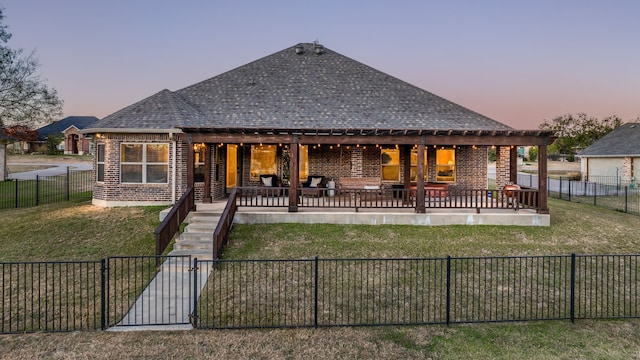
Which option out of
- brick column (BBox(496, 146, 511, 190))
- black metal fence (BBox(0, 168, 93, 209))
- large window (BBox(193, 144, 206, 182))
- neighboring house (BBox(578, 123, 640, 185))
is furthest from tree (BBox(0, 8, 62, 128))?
neighboring house (BBox(578, 123, 640, 185))

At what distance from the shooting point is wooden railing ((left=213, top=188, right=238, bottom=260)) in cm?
872

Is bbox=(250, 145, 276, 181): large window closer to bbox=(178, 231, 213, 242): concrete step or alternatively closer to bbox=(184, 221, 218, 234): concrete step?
bbox=(184, 221, 218, 234): concrete step

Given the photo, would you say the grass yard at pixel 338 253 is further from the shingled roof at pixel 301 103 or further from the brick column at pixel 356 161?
the brick column at pixel 356 161

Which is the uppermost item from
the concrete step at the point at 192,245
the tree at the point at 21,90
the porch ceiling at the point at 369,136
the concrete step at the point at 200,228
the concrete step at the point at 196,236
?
the tree at the point at 21,90

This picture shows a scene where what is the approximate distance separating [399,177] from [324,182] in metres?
3.73

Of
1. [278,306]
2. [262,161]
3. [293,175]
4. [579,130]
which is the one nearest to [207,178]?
[293,175]

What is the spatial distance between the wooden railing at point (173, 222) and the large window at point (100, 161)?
553cm

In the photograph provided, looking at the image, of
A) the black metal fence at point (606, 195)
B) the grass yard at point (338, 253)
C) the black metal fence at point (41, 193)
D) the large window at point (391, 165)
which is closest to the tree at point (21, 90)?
the black metal fence at point (41, 193)

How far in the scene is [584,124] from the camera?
201 ft

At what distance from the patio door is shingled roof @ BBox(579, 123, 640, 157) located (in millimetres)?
34054

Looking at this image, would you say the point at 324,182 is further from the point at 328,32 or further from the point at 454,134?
the point at 328,32

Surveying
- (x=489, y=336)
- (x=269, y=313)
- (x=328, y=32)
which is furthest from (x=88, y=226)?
(x=328, y=32)

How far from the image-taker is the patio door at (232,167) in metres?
15.5

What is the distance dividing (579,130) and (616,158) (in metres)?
37.9
